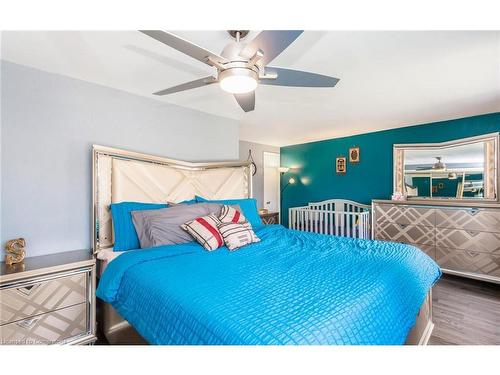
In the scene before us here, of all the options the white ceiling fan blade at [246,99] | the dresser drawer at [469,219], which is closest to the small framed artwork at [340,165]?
the dresser drawer at [469,219]

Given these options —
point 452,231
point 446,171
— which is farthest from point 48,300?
point 446,171

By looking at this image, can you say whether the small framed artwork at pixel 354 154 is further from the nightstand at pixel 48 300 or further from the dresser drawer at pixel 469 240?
the nightstand at pixel 48 300

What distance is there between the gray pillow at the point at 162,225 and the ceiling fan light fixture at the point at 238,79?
1245 millimetres

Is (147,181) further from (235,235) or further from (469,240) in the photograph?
(469,240)

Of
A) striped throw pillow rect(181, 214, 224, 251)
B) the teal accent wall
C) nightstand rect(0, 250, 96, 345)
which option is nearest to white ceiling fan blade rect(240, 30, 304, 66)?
striped throw pillow rect(181, 214, 224, 251)

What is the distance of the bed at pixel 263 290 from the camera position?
96 centimetres

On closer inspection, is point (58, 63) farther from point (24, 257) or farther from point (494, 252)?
point (494, 252)

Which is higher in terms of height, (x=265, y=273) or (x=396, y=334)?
(x=265, y=273)

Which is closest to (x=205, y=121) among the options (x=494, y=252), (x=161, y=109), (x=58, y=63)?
(x=161, y=109)

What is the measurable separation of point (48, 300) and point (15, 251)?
469 millimetres

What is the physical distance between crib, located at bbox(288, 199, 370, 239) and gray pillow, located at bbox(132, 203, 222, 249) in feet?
8.23

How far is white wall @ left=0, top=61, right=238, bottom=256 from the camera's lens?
1.87 metres
